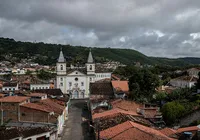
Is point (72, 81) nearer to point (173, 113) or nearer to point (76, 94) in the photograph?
point (76, 94)

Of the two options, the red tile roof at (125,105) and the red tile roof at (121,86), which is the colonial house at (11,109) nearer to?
the red tile roof at (125,105)

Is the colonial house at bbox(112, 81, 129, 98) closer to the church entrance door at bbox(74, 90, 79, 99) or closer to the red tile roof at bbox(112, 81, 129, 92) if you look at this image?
the red tile roof at bbox(112, 81, 129, 92)

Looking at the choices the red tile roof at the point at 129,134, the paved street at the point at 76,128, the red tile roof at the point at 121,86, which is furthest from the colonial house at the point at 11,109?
the red tile roof at the point at 121,86

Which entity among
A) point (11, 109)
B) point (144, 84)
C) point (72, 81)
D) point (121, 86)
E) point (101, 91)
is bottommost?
point (11, 109)

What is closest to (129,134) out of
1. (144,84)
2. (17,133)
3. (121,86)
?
(17,133)

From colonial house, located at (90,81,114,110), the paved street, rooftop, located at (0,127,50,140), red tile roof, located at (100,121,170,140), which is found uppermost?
colonial house, located at (90,81,114,110)

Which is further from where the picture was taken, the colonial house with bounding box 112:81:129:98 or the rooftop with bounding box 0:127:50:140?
the colonial house with bounding box 112:81:129:98

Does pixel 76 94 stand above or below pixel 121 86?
below

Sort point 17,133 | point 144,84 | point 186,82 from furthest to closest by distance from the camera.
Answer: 1. point 186,82
2. point 144,84
3. point 17,133

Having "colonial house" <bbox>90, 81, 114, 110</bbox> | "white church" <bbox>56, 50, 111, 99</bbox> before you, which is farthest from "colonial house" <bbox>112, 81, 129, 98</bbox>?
"white church" <bbox>56, 50, 111, 99</bbox>

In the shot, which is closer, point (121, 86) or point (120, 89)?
point (120, 89)

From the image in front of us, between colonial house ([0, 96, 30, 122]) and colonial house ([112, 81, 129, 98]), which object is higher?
colonial house ([112, 81, 129, 98])

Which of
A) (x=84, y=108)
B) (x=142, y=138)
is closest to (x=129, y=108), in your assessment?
(x=142, y=138)

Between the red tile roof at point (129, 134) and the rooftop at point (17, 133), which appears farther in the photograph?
the rooftop at point (17, 133)
